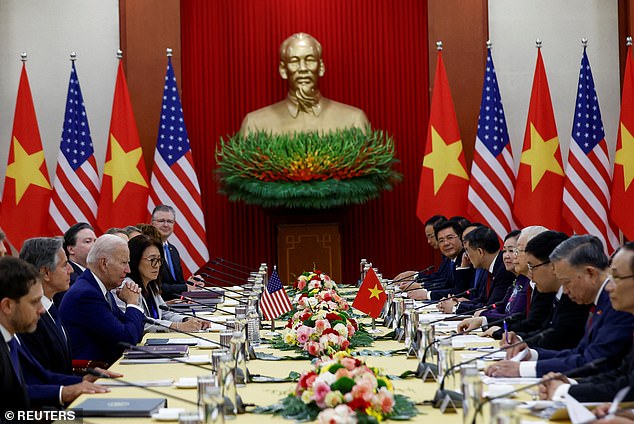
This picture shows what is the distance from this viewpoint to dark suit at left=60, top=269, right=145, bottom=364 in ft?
15.0

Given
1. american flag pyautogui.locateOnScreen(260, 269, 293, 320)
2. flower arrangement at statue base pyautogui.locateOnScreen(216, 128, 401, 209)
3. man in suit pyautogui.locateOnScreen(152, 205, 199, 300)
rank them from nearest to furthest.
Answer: american flag pyautogui.locateOnScreen(260, 269, 293, 320) < man in suit pyautogui.locateOnScreen(152, 205, 199, 300) < flower arrangement at statue base pyautogui.locateOnScreen(216, 128, 401, 209)

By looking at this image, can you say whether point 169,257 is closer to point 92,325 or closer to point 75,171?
point 75,171

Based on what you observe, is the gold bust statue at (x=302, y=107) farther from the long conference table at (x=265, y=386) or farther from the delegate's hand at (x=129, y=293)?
the long conference table at (x=265, y=386)

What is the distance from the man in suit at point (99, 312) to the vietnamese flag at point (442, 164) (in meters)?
5.26

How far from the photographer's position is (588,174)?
920 cm

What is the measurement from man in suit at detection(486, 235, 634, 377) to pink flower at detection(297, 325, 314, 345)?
89 centimetres

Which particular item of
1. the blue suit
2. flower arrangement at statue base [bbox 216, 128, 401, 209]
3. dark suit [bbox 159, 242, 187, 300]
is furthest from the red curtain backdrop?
the blue suit

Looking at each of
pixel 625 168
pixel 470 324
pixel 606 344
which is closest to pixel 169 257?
pixel 470 324

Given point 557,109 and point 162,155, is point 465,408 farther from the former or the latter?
point 557,109

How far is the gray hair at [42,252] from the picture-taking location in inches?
161

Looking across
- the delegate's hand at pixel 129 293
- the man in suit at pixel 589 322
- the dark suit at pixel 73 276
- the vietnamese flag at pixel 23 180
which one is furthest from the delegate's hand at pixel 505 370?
the vietnamese flag at pixel 23 180

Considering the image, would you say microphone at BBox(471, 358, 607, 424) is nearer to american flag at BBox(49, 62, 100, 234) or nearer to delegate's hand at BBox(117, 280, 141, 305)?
delegate's hand at BBox(117, 280, 141, 305)

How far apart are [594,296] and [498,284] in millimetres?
2379

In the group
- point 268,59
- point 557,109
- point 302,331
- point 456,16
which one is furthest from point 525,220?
point 302,331
